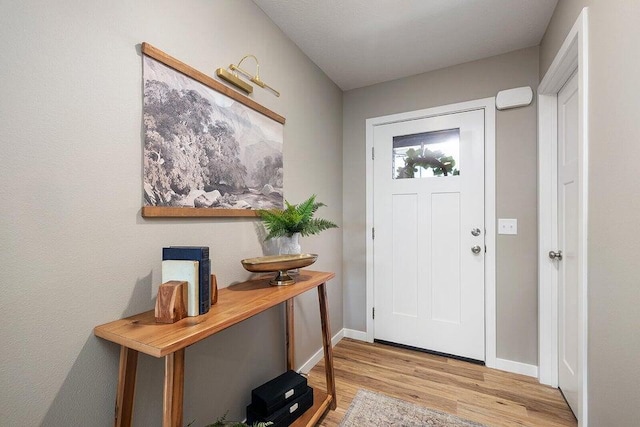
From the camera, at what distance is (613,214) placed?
3.31 feet

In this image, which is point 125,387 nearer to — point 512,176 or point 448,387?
point 448,387

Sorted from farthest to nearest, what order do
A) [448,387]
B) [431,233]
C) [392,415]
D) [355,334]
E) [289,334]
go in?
[355,334], [431,233], [448,387], [289,334], [392,415]

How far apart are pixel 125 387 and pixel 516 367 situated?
240 centimetres

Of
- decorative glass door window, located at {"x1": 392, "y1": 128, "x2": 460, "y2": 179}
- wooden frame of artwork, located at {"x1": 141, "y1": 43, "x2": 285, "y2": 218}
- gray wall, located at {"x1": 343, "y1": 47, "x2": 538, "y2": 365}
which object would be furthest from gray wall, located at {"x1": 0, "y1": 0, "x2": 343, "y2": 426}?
gray wall, located at {"x1": 343, "y1": 47, "x2": 538, "y2": 365}

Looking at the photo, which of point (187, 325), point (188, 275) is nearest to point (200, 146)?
point (188, 275)

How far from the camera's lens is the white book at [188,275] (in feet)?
3.07

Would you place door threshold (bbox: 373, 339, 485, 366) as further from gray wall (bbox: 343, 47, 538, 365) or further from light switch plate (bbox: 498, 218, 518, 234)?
light switch plate (bbox: 498, 218, 518, 234)

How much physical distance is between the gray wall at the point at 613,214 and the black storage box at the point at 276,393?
127cm

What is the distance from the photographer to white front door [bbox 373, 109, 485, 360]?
7.11ft

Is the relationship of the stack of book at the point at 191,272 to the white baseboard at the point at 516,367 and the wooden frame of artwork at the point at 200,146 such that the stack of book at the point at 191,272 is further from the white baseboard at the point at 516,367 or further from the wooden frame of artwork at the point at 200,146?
the white baseboard at the point at 516,367

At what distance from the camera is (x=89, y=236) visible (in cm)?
89

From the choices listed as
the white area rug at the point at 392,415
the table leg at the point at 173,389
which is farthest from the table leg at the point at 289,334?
the table leg at the point at 173,389

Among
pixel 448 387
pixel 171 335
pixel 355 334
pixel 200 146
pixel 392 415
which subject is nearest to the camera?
pixel 171 335

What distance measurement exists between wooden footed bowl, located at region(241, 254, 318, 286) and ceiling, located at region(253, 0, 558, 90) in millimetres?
1441
